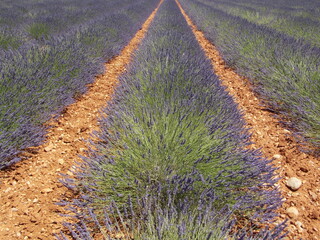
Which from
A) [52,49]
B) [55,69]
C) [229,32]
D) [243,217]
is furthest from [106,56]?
[243,217]

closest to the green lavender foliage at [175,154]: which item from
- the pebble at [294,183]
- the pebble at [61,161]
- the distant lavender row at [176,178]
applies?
the distant lavender row at [176,178]

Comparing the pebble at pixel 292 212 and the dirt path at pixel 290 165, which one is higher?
the pebble at pixel 292 212

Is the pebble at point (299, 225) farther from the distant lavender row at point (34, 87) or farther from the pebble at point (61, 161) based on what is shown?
the distant lavender row at point (34, 87)

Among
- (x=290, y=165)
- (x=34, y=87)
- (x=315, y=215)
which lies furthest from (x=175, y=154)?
(x=34, y=87)

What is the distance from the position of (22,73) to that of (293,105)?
3401 millimetres

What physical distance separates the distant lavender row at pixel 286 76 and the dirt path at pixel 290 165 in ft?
0.54

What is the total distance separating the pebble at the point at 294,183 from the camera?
2.08 meters

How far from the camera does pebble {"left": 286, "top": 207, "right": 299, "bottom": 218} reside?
1781 millimetres

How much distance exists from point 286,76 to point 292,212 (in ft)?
8.34

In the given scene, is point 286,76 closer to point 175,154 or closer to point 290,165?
point 290,165

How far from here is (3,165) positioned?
205 centimetres

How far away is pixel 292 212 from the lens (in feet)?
5.92

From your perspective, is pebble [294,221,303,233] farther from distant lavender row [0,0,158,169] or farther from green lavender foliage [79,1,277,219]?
distant lavender row [0,0,158,169]

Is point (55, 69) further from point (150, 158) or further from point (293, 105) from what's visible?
point (293, 105)
